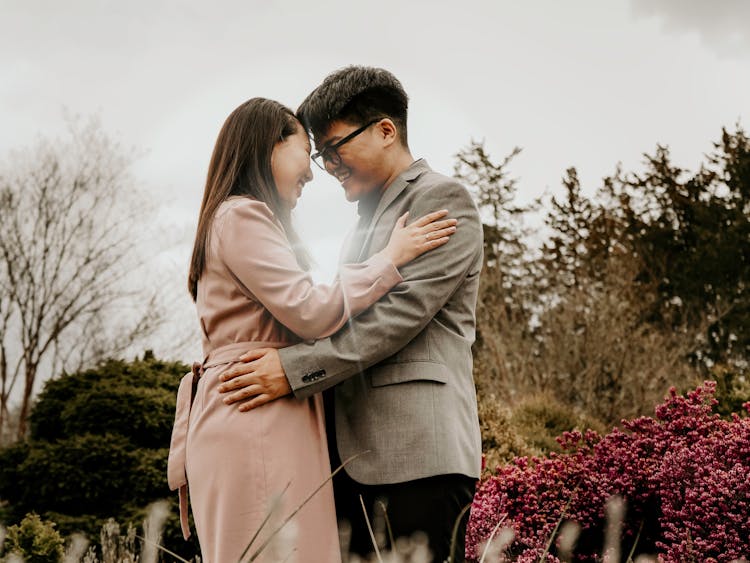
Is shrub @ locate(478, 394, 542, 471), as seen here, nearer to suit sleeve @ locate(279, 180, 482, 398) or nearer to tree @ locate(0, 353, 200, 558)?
tree @ locate(0, 353, 200, 558)

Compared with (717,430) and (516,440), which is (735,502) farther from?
(516,440)

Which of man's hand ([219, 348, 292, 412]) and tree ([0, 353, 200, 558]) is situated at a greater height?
man's hand ([219, 348, 292, 412])

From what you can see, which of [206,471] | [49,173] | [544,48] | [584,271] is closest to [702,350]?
[584,271]

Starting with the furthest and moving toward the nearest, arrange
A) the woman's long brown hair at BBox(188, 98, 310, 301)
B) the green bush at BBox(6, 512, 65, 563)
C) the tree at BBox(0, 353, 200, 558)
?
1. the tree at BBox(0, 353, 200, 558)
2. the green bush at BBox(6, 512, 65, 563)
3. the woman's long brown hair at BBox(188, 98, 310, 301)

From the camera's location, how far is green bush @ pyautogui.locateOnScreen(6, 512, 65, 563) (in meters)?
5.55

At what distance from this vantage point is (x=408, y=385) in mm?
2234

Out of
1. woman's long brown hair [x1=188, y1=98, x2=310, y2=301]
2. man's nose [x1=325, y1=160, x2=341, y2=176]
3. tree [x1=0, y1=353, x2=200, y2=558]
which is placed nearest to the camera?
woman's long brown hair [x1=188, y1=98, x2=310, y2=301]

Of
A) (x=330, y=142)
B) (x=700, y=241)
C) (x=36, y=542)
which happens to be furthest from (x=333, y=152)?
(x=700, y=241)

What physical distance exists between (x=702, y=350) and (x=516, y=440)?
34.9 ft

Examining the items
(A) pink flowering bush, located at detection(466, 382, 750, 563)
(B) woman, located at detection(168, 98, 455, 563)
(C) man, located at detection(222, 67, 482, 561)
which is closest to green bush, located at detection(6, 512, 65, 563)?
(A) pink flowering bush, located at detection(466, 382, 750, 563)

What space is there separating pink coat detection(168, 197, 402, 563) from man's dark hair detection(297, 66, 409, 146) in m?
0.47

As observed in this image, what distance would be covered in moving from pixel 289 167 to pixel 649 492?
2.56 meters

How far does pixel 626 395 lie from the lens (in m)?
10.7

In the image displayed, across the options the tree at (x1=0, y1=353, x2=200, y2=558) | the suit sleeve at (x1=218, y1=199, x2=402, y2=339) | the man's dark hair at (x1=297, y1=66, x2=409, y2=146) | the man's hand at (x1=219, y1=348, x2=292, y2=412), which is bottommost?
the tree at (x1=0, y1=353, x2=200, y2=558)
